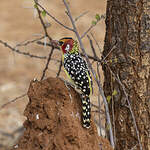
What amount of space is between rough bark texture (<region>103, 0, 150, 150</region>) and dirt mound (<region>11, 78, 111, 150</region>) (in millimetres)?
571

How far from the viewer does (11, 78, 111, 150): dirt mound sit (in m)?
3.11

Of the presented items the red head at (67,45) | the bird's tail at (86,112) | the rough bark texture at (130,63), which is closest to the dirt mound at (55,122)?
the bird's tail at (86,112)

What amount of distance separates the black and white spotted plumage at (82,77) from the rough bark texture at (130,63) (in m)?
0.36

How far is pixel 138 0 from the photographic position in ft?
11.9

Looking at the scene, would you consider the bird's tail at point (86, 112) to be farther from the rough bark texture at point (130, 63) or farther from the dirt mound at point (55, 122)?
the rough bark texture at point (130, 63)

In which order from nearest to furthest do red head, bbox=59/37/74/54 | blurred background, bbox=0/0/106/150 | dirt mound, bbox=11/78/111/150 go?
1. dirt mound, bbox=11/78/111/150
2. red head, bbox=59/37/74/54
3. blurred background, bbox=0/0/106/150

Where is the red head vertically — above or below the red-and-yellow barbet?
above

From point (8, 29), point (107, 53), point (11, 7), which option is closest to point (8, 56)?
point (8, 29)

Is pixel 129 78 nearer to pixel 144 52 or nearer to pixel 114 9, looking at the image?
pixel 144 52

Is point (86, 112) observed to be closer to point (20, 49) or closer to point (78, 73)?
point (78, 73)

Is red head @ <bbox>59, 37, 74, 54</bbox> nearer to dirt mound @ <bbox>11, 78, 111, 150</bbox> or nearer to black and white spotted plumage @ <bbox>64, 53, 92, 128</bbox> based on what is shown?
black and white spotted plumage @ <bbox>64, 53, 92, 128</bbox>

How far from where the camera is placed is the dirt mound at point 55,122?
10.2 feet

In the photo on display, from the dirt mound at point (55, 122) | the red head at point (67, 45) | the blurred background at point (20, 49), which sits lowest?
the dirt mound at point (55, 122)

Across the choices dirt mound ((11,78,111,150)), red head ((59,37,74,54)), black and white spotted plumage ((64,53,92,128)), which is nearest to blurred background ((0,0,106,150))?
red head ((59,37,74,54))
